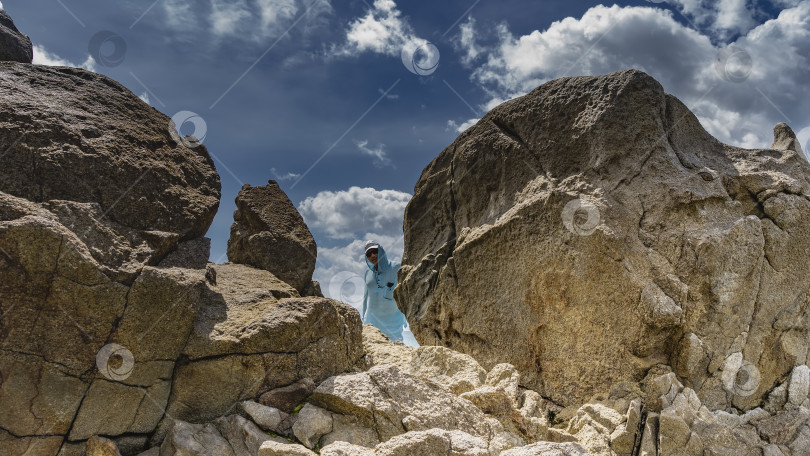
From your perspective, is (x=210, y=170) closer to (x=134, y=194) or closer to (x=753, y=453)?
(x=134, y=194)

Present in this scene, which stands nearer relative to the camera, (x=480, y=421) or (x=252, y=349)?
(x=252, y=349)

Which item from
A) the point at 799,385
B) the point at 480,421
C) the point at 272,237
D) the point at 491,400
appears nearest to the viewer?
the point at 480,421

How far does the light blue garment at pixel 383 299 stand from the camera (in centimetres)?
1330

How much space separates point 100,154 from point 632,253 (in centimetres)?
582

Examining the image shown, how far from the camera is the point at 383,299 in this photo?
43.9 feet

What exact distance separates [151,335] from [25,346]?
946 mm

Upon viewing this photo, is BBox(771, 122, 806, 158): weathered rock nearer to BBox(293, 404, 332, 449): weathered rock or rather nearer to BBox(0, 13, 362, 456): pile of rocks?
BBox(0, 13, 362, 456): pile of rocks

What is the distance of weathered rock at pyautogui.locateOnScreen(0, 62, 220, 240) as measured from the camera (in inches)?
217

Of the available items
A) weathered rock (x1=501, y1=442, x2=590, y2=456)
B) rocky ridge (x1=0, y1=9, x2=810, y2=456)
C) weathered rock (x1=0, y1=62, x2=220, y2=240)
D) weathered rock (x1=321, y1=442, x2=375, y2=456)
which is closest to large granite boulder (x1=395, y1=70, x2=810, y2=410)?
rocky ridge (x1=0, y1=9, x2=810, y2=456)

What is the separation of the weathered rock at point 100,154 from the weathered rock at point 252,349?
1.04 metres

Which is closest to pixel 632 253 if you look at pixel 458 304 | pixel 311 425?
pixel 458 304

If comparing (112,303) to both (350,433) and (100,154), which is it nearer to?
(100,154)

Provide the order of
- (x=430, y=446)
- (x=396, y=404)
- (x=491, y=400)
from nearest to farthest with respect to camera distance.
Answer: (x=430, y=446) < (x=396, y=404) < (x=491, y=400)

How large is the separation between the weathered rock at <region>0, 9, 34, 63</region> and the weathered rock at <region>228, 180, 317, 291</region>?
312cm
